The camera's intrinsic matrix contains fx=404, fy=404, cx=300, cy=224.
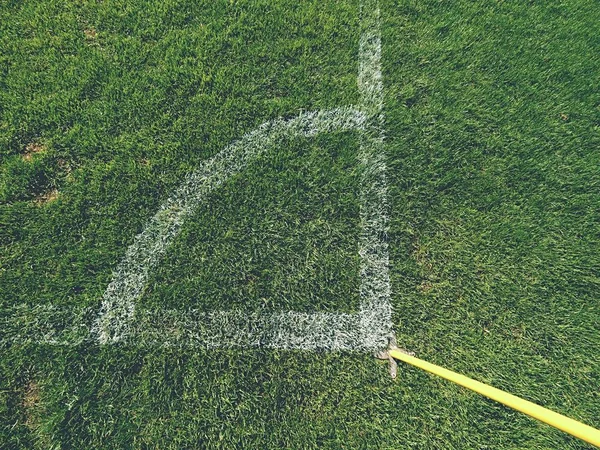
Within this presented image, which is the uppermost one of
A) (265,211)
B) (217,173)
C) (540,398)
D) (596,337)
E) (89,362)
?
(217,173)

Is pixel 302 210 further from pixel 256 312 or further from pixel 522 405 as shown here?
pixel 522 405

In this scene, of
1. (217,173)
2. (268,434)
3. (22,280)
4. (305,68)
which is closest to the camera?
(268,434)

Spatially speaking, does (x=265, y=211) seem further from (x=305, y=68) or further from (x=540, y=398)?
(x=540, y=398)

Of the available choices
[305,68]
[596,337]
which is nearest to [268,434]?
[596,337]

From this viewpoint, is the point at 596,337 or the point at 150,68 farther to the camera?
the point at 150,68

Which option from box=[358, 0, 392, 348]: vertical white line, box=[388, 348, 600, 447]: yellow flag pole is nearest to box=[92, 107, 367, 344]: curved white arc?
box=[358, 0, 392, 348]: vertical white line

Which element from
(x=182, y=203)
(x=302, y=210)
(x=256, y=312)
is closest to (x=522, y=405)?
(x=256, y=312)

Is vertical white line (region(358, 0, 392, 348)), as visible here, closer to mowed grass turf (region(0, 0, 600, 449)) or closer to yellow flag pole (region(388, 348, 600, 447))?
mowed grass turf (region(0, 0, 600, 449))
